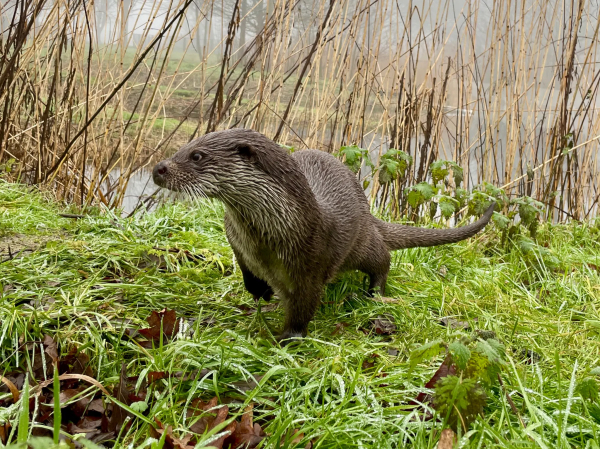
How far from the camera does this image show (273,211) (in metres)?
1.54

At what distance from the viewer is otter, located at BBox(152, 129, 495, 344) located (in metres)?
1.51

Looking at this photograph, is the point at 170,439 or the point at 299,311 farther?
the point at 299,311

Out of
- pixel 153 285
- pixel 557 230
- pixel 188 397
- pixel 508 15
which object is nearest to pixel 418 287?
pixel 153 285

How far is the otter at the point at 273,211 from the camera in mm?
1512

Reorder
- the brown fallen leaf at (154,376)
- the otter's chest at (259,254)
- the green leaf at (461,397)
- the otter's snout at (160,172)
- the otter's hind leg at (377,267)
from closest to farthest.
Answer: the green leaf at (461,397) < the brown fallen leaf at (154,376) < the otter's snout at (160,172) < the otter's chest at (259,254) < the otter's hind leg at (377,267)

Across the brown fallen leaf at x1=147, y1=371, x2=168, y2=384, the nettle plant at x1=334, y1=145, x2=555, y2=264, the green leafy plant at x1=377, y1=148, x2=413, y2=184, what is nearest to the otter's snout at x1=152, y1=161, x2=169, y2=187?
the brown fallen leaf at x1=147, y1=371, x2=168, y2=384

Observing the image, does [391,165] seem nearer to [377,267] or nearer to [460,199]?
[460,199]

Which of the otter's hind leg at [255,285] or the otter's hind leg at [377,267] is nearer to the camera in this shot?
the otter's hind leg at [255,285]

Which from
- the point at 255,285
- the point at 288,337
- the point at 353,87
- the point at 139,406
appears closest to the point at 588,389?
the point at 288,337

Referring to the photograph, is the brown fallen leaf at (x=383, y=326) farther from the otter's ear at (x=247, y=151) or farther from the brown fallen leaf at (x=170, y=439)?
the brown fallen leaf at (x=170, y=439)

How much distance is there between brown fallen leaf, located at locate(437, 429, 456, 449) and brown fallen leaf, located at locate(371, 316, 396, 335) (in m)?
0.77

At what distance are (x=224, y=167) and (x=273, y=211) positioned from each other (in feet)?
0.60

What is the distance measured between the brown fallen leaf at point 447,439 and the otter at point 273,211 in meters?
0.67

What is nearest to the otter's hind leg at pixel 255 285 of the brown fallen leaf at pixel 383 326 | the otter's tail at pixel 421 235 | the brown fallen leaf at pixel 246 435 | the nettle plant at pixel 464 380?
the brown fallen leaf at pixel 383 326
